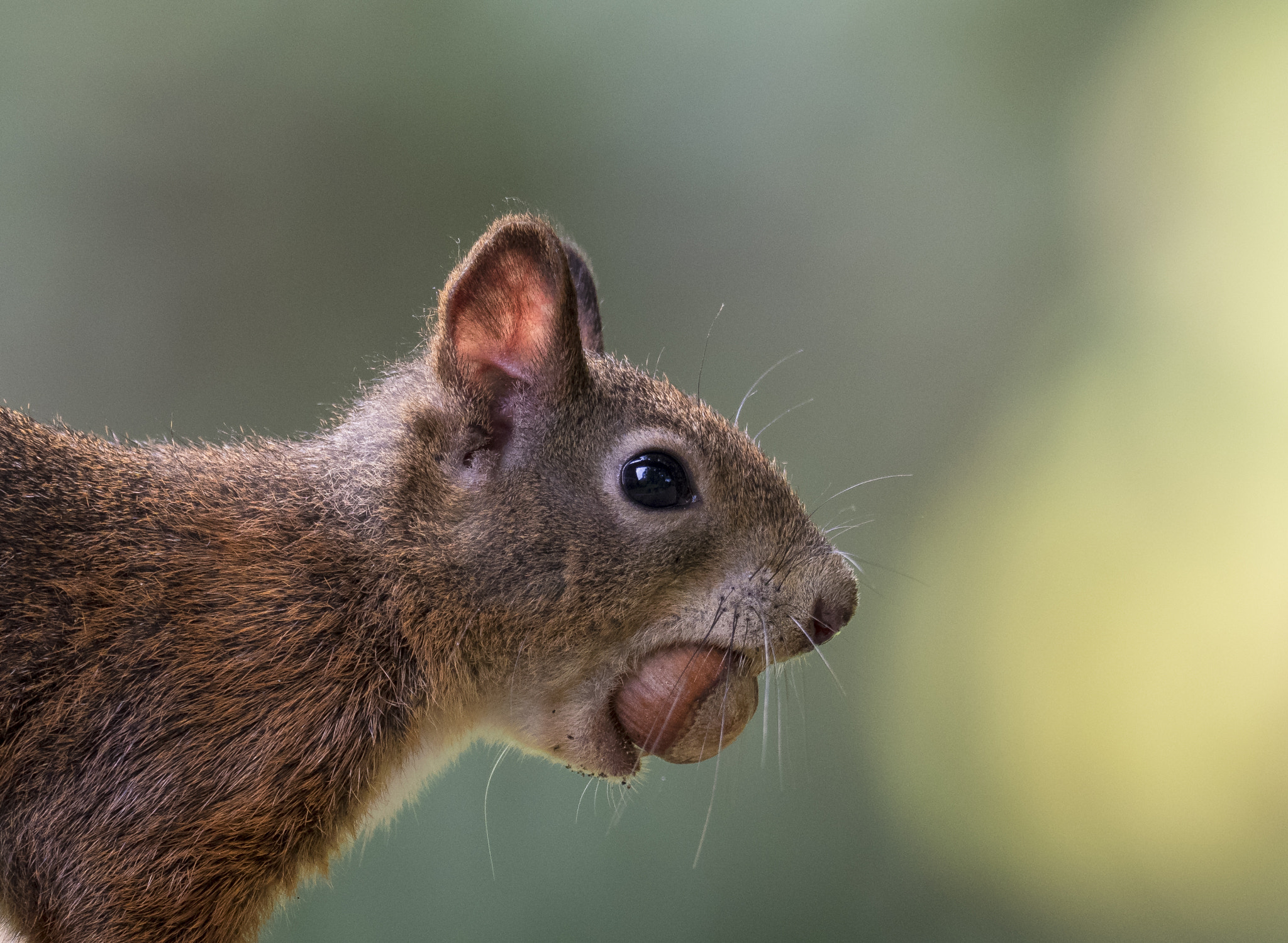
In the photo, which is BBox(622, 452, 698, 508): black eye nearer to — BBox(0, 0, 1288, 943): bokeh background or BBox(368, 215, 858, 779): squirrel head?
BBox(368, 215, 858, 779): squirrel head

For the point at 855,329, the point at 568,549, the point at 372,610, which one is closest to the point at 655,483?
the point at 568,549

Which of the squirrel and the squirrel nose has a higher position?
the squirrel nose

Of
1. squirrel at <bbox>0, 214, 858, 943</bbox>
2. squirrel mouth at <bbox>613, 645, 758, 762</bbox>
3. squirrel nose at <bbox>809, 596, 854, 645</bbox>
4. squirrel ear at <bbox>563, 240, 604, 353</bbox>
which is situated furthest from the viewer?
squirrel ear at <bbox>563, 240, 604, 353</bbox>

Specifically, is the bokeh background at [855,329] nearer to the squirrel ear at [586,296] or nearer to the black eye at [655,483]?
the squirrel ear at [586,296]

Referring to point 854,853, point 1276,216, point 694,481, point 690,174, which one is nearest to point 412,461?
point 694,481

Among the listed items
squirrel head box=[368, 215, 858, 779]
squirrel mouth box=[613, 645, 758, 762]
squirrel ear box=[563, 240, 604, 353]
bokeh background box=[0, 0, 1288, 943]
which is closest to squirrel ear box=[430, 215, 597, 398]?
squirrel head box=[368, 215, 858, 779]

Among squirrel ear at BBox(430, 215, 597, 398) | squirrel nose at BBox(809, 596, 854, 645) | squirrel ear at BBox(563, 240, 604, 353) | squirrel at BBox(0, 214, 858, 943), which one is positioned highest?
squirrel ear at BBox(563, 240, 604, 353)

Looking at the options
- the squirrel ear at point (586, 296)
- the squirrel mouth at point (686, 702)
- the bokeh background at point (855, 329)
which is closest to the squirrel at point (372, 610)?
the squirrel mouth at point (686, 702)
